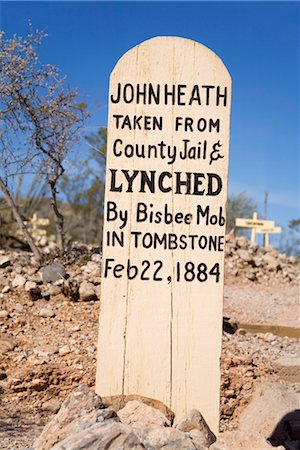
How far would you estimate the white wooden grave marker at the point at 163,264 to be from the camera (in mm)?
4027

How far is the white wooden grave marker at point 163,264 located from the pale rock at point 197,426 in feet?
0.39

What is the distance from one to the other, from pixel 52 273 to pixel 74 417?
4.69m

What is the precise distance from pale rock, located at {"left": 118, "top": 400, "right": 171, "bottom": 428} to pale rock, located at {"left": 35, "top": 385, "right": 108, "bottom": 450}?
0.55ft

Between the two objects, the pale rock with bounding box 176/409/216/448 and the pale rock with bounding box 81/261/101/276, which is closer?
the pale rock with bounding box 176/409/216/448

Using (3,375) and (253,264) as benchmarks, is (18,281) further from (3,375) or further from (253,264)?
(253,264)

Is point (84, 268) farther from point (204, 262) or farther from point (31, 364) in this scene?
point (204, 262)

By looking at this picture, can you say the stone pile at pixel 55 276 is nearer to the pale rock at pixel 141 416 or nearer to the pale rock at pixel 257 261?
→ the pale rock at pixel 141 416

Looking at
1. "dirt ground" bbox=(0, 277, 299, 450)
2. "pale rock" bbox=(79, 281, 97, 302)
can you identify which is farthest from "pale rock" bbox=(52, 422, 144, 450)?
"pale rock" bbox=(79, 281, 97, 302)

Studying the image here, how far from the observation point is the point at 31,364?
20.8 ft

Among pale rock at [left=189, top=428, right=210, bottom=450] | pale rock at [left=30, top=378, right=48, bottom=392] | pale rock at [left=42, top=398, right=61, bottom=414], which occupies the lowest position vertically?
pale rock at [left=42, top=398, right=61, bottom=414]

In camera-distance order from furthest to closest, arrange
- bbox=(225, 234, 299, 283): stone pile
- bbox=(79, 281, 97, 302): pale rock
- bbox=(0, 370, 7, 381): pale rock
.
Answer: bbox=(225, 234, 299, 283): stone pile
bbox=(79, 281, 97, 302): pale rock
bbox=(0, 370, 7, 381): pale rock

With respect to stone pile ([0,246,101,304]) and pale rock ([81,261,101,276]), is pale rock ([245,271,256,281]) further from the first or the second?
pale rock ([81,261,101,276])

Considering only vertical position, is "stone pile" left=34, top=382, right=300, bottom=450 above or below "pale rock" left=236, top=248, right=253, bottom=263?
below

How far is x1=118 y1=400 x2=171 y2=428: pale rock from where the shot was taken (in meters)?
3.71
